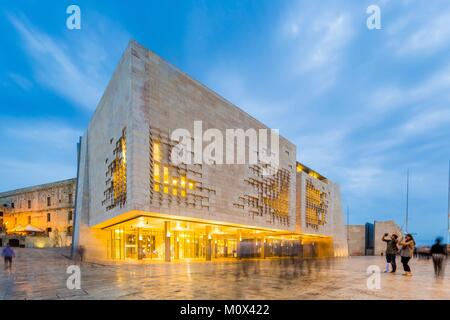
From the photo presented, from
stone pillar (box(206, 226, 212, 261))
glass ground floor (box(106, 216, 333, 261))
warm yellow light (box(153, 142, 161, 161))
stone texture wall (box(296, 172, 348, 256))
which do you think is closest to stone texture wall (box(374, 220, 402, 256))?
stone texture wall (box(296, 172, 348, 256))

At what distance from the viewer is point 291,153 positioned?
45094mm

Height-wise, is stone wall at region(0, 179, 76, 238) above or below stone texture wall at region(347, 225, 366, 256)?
above

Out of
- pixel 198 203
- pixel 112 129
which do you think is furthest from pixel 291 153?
pixel 112 129

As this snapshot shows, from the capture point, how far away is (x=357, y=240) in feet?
246

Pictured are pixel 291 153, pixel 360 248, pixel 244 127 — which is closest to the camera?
pixel 244 127

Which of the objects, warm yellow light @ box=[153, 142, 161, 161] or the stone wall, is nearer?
warm yellow light @ box=[153, 142, 161, 161]

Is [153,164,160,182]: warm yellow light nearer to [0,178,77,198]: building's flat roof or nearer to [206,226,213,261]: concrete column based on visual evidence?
[206,226,213,261]: concrete column

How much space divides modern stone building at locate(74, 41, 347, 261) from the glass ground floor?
11 centimetres

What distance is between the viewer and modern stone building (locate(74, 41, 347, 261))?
2295 cm

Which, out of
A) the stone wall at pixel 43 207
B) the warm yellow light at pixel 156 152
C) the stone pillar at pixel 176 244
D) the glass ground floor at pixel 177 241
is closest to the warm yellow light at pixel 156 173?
the warm yellow light at pixel 156 152

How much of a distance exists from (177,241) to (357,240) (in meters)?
56.4

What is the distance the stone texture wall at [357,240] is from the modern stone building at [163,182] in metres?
35.6
